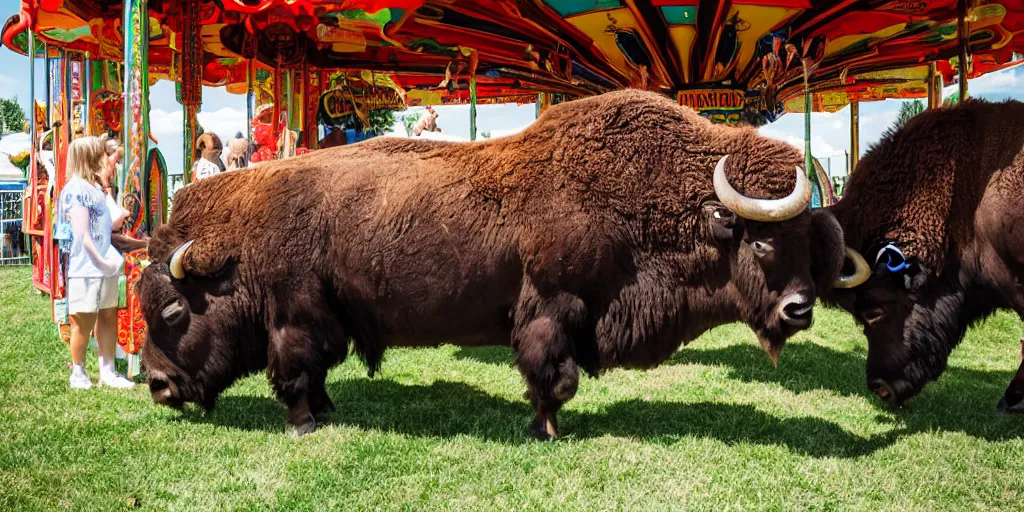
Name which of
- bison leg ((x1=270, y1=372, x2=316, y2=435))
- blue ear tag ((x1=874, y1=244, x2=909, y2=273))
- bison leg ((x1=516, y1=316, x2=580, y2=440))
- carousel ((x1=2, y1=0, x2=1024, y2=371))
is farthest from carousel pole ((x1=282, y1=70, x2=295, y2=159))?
blue ear tag ((x1=874, y1=244, x2=909, y2=273))

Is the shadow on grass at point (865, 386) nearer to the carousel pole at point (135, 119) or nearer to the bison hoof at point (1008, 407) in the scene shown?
the bison hoof at point (1008, 407)

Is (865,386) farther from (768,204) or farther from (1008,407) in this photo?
(768,204)

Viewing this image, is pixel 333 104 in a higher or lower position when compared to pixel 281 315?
higher

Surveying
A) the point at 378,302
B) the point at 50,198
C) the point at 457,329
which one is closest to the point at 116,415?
the point at 378,302

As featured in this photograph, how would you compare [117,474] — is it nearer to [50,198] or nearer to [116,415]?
[116,415]

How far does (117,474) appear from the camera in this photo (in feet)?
14.0

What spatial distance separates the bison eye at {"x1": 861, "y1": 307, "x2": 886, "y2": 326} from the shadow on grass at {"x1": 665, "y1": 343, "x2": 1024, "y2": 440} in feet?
2.38

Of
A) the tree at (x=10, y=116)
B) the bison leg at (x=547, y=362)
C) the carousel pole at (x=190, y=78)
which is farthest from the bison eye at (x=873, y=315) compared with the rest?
the tree at (x=10, y=116)

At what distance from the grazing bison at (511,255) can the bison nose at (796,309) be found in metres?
0.01

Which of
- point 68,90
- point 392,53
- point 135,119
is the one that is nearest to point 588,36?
point 392,53

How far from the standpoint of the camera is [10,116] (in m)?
43.7

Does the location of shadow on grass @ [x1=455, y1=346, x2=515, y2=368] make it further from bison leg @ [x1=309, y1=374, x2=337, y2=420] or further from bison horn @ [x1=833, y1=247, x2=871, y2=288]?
bison horn @ [x1=833, y1=247, x2=871, y2=288]

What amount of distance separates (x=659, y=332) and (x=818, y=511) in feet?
4.72

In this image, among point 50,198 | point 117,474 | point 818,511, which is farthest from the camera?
point 50,198
